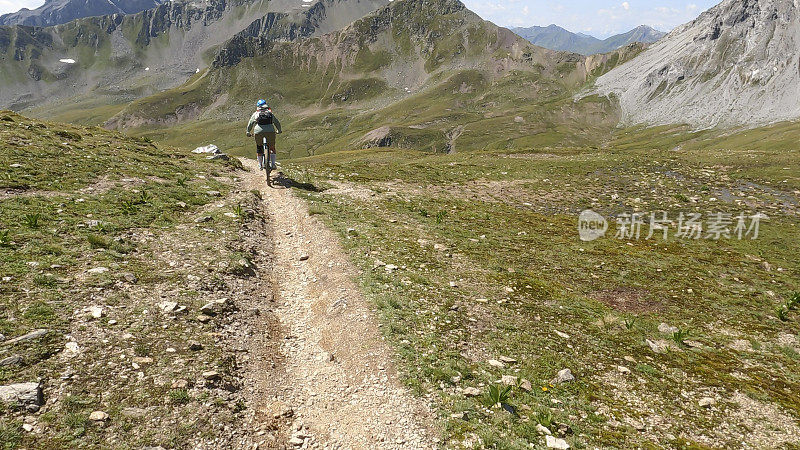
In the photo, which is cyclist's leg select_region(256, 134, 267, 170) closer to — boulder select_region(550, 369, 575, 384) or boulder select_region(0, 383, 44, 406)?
boulder select_region(0, 383, 44, 406)

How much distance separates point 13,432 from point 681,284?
21.0 m

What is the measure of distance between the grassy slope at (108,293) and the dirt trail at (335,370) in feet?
5.52

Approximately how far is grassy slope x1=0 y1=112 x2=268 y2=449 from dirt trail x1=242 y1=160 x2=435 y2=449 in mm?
1681

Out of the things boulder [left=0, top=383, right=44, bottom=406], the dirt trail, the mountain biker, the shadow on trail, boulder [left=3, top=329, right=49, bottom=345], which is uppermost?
the mountain biker

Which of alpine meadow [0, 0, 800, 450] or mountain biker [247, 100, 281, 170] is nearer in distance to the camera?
alpine meadow [0, 0, 800, 450]

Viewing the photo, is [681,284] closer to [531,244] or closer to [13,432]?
[531,244]

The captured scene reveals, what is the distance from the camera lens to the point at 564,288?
15.3 m

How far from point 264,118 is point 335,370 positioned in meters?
20.5

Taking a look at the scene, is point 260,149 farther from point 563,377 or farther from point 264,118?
point 563,377

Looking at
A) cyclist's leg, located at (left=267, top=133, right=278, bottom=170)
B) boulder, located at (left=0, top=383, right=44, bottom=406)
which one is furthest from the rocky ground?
cyclist's leg, located at (left=267, top=133, right=278, bottom=170)

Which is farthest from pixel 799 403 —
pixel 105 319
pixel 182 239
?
pixel 182 239

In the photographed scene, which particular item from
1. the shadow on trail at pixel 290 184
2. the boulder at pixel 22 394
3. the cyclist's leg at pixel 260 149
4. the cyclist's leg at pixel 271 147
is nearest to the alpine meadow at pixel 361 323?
the boulder at pixel 22 394

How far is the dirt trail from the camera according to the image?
8.02 metres

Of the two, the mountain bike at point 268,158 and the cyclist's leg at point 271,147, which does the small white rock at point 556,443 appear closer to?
the cyclist's leg at point 271,147
